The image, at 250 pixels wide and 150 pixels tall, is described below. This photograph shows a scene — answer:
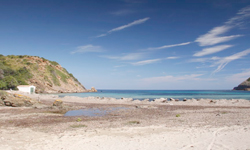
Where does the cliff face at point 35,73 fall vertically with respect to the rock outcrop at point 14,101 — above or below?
above

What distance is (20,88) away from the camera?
73.7m

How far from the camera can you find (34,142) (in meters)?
10.4

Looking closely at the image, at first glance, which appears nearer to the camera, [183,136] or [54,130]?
[183,136]

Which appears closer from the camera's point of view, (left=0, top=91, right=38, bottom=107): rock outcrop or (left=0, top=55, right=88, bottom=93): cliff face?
(left=0, top=91, right=38, bottom=107): rock outcrop

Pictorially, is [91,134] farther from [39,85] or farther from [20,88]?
[39,85]

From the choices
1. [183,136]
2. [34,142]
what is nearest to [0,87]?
[34,142]

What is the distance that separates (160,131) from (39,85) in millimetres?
107116

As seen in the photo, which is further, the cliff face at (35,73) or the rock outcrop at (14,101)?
the cliff face at (35,73)

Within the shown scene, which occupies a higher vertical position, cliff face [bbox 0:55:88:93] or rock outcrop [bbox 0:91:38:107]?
cliff face [bbox 0:55:88:93]

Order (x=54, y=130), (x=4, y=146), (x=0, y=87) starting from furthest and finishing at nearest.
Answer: (x=0, y=87), (x=54, y=130), (x=4, y=146)

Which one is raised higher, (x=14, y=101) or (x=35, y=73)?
(x=35, y=73)

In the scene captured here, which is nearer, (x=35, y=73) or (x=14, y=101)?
(x=14, y=101)

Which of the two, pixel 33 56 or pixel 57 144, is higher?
pixel 33 56

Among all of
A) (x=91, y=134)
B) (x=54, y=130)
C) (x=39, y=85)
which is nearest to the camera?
(x=91, y=134)
